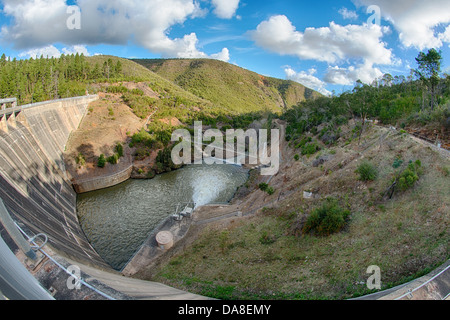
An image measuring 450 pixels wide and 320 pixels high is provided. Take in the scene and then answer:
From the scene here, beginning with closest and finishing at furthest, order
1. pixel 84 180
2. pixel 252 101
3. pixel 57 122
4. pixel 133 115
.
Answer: pixel 84 180
pixel 57 122
pixel 133 115
pixel 252 101

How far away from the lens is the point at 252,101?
150 meters

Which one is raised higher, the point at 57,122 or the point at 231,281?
the point at 57,122

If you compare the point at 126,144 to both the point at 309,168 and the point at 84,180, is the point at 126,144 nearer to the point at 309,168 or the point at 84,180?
the point at 84,180

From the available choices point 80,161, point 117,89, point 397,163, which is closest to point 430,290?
point 397,163

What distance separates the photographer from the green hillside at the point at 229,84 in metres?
140

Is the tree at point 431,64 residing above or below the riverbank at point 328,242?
above

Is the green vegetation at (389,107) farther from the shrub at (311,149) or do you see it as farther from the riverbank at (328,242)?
the riverbank at (328,242)

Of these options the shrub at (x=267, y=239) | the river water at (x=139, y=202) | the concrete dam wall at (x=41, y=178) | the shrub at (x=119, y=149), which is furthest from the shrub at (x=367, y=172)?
the shrub at (x=119, y=149)

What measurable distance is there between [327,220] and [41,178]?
31286mm

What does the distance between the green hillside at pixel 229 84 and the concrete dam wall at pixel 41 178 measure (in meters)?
98.7

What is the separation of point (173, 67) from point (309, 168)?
6238 inches

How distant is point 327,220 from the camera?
17.7 metres

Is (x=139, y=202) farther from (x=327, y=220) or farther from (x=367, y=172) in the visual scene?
(x=367, y=172)
